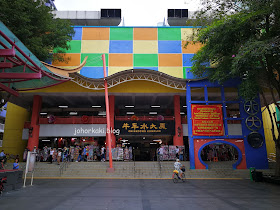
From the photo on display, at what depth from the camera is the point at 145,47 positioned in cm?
2345

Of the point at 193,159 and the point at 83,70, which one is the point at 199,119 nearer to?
the point at 193,159

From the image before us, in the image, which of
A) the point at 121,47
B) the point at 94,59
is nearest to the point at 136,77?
the point at 121,47

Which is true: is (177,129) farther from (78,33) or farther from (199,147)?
(78,33)

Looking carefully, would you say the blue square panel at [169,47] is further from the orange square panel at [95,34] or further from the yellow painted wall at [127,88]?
the orange square panel at [95,34]

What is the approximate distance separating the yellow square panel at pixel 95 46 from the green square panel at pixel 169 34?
612 centimetres

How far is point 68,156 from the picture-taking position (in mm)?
20344

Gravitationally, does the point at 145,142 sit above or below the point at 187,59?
below

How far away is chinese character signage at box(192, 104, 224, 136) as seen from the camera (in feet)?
59.0

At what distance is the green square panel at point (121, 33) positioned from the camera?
934 inches

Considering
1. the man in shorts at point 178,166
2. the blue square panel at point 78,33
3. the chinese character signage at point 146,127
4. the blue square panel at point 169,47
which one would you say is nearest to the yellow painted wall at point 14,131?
the blue square panel at point 78,33

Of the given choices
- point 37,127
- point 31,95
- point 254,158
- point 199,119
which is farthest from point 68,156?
point 254,158

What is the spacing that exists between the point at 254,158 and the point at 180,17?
71.6ft

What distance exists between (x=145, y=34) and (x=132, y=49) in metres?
2.38

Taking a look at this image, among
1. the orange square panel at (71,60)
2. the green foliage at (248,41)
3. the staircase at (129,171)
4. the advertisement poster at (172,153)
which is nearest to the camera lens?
the green foliage at (248,41)
